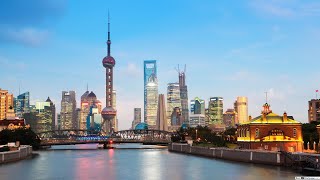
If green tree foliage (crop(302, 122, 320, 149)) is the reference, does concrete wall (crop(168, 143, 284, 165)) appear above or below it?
below

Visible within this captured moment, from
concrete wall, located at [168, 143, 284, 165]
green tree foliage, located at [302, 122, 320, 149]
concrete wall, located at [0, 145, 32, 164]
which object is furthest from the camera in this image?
green tree foliage, located at [302, 122, 320, 149]

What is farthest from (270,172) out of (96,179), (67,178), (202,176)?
(67,178)

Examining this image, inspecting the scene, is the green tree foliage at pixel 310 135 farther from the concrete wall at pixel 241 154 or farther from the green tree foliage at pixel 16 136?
the green tree foliage at pixel 16 136

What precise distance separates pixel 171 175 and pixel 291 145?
176ft

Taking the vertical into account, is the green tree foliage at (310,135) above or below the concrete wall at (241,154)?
above

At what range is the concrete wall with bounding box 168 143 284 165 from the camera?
3292 inches

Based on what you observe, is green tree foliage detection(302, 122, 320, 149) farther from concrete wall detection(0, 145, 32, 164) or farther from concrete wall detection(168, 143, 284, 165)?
concrete wall detection(0, 145, 32, 164)

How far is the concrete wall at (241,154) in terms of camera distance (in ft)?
274

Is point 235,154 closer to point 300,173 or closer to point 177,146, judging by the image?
point 300,173

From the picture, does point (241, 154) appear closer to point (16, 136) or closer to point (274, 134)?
point (274, 134)

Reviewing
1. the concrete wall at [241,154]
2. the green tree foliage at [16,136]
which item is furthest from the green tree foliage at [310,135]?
the green tree foliage at [16,136]

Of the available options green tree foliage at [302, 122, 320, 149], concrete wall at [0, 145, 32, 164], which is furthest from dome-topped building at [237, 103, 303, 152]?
concrete wall at [0, 145, 32, 164]

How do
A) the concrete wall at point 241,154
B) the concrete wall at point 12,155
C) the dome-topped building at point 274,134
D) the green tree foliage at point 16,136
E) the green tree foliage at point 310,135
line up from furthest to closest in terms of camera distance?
1. the green tree foliage at point 16,136
2. the green tree foliage at point 310,135
3. the dome-topped building at point 274,134
4. the concrete wall at point 12,155
5. the concrete wall at point 241,154

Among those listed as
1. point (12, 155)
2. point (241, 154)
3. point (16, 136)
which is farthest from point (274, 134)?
point (16, 136)
